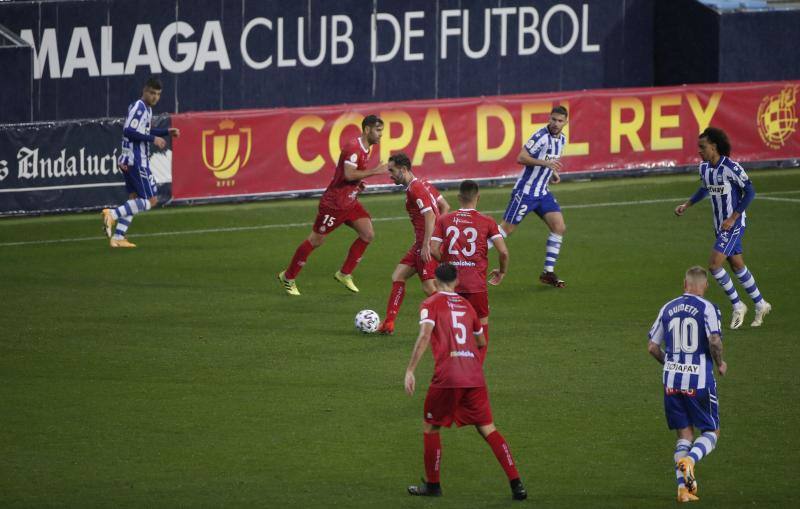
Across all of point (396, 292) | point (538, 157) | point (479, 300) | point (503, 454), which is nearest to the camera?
point (503, 454)

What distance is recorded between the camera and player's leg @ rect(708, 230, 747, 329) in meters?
16.2

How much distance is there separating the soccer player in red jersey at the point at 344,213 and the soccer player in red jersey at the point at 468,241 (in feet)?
14.1

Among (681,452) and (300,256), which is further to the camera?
(300,256)

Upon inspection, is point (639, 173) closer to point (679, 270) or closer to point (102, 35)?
point (679, 270)

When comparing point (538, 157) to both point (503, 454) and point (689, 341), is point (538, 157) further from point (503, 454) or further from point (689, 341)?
point (503, 454)

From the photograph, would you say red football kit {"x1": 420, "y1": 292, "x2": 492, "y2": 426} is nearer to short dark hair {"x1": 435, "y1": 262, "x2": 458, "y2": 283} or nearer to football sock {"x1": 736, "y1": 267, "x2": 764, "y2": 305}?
short dark hair {"x1": 435, "y1": 262, "x2": 458, "y2": 283}

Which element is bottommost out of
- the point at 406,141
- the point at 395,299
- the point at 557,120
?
the point at 395,299

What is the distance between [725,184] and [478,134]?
11509mm

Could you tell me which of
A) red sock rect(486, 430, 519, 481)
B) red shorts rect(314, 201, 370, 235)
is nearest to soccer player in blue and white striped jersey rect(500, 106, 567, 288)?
red shorts rect(314, 201, 370, 235)

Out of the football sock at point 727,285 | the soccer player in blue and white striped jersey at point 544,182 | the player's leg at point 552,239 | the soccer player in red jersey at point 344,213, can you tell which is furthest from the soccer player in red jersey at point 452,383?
the soccer player in blue and white striped jersey at point 544,182

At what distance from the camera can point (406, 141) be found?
26.8 meters

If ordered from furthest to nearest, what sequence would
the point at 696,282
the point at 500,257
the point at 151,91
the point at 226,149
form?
1. the point at 226,149
2. the point at 151,91
3. the point at 500,257
4. the point at 696,282

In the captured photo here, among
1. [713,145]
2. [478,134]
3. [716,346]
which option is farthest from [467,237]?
[478,134]

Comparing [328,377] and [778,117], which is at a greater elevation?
[778,117]
